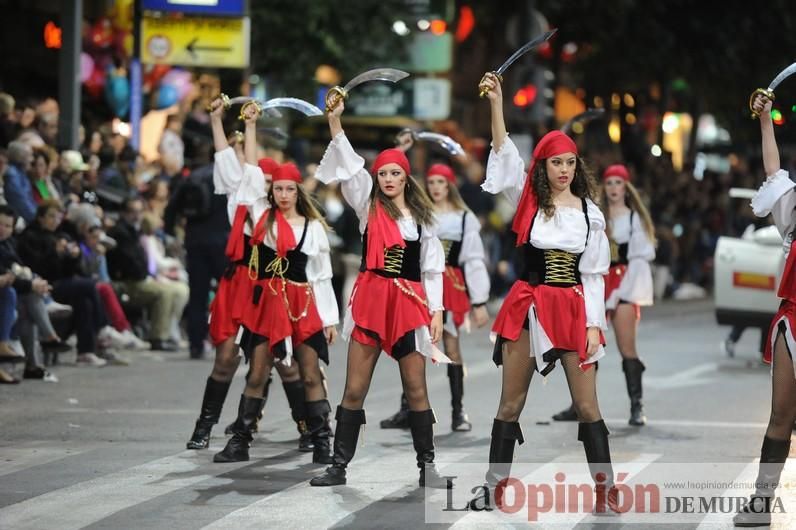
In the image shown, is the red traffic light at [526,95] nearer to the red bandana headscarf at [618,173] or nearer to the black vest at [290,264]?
the red bandana headscarf at [618,173]

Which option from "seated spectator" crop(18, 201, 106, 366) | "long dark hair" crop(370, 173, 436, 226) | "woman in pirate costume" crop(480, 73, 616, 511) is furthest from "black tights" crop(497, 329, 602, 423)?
"seated spectator" crop(18, 201, 106, 366)

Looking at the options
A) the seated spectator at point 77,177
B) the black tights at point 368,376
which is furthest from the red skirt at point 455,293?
the seated spectator at point 77,177

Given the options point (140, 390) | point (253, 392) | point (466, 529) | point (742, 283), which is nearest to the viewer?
point (466, 529)

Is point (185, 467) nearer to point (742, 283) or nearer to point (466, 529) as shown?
point (466, 529)

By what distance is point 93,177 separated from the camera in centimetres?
1895

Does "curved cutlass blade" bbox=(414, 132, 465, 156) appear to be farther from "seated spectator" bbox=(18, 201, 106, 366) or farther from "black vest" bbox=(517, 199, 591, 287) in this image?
"seated spectator" bbox=(18, 201, 106, 366)

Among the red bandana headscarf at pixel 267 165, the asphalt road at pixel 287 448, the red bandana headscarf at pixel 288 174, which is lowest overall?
the asphalt road at pixel 287 448

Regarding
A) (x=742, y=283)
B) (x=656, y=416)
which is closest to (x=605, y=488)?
(x=656, y=416)

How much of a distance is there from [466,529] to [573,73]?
105ft

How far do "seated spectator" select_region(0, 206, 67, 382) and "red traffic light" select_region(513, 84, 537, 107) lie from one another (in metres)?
11.0

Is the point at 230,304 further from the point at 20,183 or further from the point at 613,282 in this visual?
the point at 20,183

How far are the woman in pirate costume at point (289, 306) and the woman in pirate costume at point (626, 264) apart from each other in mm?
2972

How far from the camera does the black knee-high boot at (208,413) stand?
1132cm

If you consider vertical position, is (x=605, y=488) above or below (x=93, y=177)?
below
